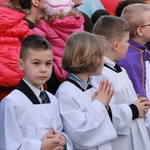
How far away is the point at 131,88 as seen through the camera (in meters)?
4.63

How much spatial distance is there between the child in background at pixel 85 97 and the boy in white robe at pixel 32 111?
0.14m

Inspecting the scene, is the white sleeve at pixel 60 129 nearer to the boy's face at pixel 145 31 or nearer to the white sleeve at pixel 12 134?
the white sleeve at pixel 12 134

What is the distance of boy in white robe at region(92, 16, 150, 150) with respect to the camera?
4.38 metres

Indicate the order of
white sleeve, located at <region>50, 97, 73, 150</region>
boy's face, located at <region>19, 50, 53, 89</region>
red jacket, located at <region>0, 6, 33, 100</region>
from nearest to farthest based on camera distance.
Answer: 1. boy's face, located at <region>19, 50, 53, 89</region>
2. white sleeve, located at <region>50, 97, 73, 150</region>
3. red jacket, located at <region>0, 6, 33, 100</region>

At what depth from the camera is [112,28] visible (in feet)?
15.6

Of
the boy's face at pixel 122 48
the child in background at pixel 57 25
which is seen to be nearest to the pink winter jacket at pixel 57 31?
the child in background at pixel 57 25

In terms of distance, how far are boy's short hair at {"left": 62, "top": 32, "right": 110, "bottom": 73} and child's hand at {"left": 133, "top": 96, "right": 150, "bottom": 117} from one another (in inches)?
23.3

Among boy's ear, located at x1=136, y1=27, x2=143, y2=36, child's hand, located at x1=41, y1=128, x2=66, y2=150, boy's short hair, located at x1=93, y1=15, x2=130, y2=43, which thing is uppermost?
boy's short hair, located at x1=93, y1=15, x2=130, y2=43

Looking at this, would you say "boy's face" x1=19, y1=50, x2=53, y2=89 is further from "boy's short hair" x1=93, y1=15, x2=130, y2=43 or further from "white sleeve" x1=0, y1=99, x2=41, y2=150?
"boy's short hair" x1=93, y1=15, x2=130, y2=43

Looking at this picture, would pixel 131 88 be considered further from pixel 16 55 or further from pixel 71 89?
pixel 16 55

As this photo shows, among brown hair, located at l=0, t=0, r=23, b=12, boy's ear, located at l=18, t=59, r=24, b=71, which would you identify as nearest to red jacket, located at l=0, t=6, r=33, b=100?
brown hair, located at l=0, t=0, r=23, b=12

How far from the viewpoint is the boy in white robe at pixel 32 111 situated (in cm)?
358

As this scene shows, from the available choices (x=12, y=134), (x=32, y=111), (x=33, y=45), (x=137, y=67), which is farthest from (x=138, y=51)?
(x=12, y=134)

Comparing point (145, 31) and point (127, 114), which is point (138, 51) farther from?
point (127, 114)
